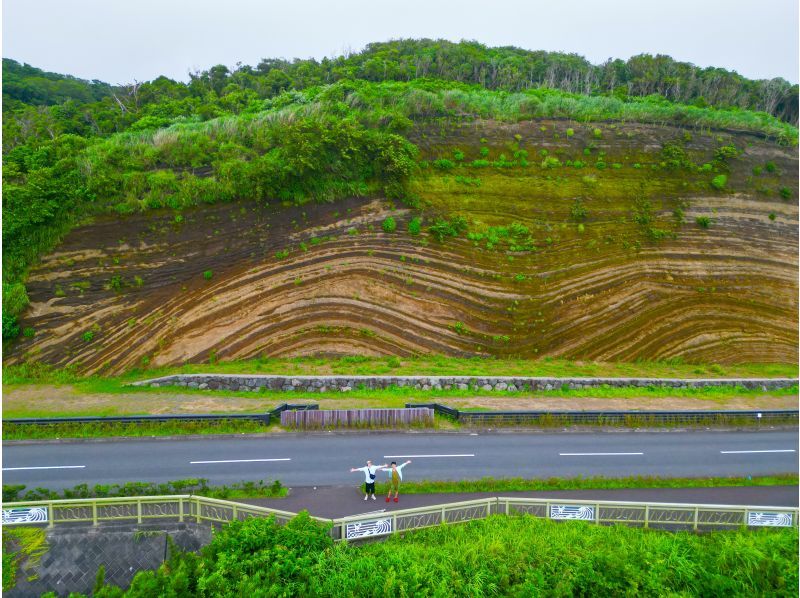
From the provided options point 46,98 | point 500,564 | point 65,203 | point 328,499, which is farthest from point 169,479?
point 46,98

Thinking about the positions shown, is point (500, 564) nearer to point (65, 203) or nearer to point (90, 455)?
point (90, 455)

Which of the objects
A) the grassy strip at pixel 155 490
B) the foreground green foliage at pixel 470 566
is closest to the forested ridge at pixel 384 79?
the grassy strip at pixel 155 490

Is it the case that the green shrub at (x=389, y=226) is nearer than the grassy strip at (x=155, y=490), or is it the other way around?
the grassy strip at (x=155, y=490)

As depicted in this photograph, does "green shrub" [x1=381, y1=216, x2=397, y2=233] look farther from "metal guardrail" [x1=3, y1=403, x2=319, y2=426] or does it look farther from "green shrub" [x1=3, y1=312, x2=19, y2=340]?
"green shrub" [x1=3, y1=312, x2=19, y2=340]

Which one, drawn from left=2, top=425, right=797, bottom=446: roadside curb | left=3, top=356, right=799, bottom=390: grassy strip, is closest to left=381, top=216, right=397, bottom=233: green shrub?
left=3, top=356, right=799, bottom=390: grassy strip

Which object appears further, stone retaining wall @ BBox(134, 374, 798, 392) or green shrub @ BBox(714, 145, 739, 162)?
green shrub @ BBox(714, 145, 739, 162)

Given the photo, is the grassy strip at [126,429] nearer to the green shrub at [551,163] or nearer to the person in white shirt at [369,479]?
the person in white shirt at [369,479]

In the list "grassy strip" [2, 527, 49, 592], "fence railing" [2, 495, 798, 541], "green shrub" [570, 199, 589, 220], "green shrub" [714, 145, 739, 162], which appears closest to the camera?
"grassy strip" [2, 527, 49, 592]
